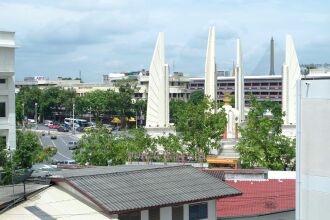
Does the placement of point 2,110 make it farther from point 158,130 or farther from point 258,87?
point 258,87

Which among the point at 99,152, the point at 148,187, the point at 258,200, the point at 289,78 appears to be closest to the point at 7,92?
the point at 99,152

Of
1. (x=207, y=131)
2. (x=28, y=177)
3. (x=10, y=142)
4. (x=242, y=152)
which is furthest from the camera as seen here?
(x=207, y=131)

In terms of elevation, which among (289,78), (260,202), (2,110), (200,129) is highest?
(289,78)

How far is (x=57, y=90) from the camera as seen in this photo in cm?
9225

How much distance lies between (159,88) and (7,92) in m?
21.8

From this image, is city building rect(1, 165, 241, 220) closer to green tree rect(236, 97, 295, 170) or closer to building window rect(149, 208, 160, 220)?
building window rect(149, 208, 160, 220)

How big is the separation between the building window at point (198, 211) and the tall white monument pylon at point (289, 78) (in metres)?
34.7

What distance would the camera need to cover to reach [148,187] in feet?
52.3

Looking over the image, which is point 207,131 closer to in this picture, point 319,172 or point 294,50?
point 294,50

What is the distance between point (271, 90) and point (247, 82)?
4.89 metres

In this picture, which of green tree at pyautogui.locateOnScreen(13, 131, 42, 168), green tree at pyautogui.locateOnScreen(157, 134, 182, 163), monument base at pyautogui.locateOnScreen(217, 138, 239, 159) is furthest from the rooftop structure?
monument base at pyautogui.locateOnScreen(217, 138, 239, 159)

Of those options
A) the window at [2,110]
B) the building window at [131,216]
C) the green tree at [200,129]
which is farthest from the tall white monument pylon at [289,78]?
the building window at [131,216]

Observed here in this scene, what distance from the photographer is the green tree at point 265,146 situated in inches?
1206

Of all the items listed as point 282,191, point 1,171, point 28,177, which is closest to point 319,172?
point 28,177
